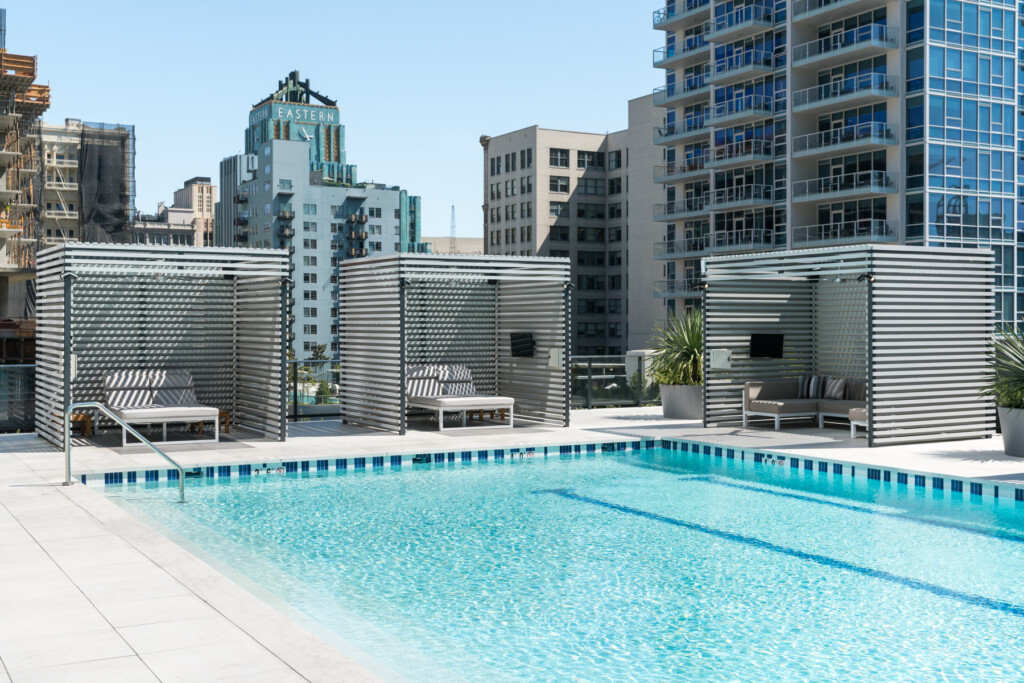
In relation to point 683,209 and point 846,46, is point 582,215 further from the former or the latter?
point 846,46

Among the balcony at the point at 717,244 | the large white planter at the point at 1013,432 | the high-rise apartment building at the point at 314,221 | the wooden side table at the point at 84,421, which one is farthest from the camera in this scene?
the high-rise apartment building at the point at 314,221

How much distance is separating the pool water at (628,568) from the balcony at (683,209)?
43.7 meters

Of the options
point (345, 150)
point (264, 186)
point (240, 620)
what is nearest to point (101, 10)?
point (240, 620)

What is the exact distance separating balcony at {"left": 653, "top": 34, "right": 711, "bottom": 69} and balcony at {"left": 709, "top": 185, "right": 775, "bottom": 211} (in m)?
7.75

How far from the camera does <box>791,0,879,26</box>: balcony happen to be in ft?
144

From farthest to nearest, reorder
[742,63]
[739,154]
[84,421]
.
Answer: [739,154]
[742,63]
[84,421]

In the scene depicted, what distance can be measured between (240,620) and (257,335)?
9833 millimetres

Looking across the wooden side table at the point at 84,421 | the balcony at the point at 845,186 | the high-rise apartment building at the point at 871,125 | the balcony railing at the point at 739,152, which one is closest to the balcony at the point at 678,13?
the high-rise apartment building at the point at 871,125

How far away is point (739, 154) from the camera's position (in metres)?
51.0

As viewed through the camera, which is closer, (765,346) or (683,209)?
(765,346)

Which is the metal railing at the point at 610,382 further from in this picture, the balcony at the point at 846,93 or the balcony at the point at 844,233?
the balcony at the point at 846,93

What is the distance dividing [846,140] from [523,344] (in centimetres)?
3235

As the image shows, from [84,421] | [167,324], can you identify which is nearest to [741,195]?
[167,324]

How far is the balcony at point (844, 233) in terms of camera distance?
42.9 meters
